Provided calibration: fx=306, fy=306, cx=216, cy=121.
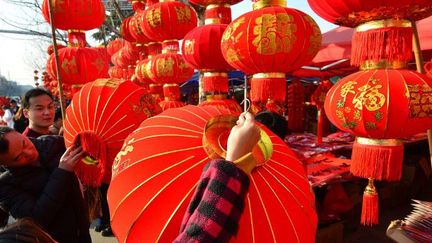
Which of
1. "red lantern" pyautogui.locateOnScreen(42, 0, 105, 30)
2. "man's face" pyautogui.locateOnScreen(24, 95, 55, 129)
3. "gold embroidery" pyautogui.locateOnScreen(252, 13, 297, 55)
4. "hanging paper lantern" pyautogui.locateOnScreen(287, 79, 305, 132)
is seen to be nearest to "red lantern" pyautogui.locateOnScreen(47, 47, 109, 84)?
"red lantern" pyautogui.locateOnScreen(42, 0, 105, 30)

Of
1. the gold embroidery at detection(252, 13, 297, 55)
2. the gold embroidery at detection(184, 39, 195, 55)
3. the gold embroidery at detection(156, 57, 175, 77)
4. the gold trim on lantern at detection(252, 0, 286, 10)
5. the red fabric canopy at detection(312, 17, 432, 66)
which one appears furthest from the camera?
the red fabric canopy at detection(312, 17, 432, 66)

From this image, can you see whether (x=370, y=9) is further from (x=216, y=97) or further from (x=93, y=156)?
(x=216, y=97)

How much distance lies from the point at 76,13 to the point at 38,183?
262 centimetres

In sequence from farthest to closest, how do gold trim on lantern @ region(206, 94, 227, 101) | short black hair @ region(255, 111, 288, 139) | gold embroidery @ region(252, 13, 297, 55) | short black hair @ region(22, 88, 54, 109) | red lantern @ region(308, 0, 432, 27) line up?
1. gold trim on lantern @ region(206, 94, 227, 101)
2. short black hair @ region(255, 111, 288, 139)
3. short black hair @ region(22, 88, 54, 109)
4. gold embroidery @ region(252, 13, 297, 55)
5. red lantern @ region(308, 0, 432, 27)

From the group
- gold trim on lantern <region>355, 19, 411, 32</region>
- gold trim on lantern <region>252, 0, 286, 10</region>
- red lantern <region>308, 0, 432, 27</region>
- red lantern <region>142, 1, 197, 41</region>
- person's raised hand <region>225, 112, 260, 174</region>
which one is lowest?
person's raised hand <region>225, 112, 260, 174</region>

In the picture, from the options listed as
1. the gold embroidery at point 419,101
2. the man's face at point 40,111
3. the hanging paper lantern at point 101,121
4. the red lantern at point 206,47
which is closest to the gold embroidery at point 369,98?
the gold embroidery at point 419,101

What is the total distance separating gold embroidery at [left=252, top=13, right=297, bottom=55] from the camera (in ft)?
6.78

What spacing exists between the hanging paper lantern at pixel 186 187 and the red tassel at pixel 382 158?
691 mm

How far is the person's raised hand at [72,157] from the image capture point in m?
1.57

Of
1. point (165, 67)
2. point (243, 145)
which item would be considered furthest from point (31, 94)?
point (243, 145)

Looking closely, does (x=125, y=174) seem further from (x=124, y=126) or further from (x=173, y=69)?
(x=173, y=69)

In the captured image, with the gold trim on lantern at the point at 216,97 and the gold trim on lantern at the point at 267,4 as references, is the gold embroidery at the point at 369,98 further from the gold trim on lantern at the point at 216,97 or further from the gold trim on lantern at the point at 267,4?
the gold trim on lantern at the point at 216,97

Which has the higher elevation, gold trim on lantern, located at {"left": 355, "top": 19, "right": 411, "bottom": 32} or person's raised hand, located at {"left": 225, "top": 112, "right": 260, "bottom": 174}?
gold trim on lantern, located at {"left": 355, "top": 19, "right": 411, "bottom": 32}

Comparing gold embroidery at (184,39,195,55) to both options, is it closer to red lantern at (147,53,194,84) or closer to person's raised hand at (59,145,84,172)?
red lantern at (147,53,194,84)
